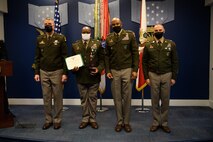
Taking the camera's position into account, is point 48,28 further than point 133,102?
No

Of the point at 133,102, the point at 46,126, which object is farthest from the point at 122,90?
the point at 133,102

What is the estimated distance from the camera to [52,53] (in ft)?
12.7

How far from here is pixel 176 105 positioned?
5.72m

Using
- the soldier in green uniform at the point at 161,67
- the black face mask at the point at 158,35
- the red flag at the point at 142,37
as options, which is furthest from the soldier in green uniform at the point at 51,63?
the red flag at the point at 142,37

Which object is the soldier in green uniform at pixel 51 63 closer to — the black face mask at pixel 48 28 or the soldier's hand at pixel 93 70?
the black face mask at pixel 48 28

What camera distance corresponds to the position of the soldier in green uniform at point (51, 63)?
12.7ft

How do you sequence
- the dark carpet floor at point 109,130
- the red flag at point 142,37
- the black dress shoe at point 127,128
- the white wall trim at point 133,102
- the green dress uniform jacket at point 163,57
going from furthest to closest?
the white wall trim at point 133,102 → the red flag at point 142,37 → the black dress shoe at point 127,128 → the green dress uniform jacket at point 163,57 → the dark carpet floor at point 109,130

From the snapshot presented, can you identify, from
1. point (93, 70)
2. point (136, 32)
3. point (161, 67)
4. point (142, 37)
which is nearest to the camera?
point (161, 67)

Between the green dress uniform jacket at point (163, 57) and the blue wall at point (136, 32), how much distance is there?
1.92 meters

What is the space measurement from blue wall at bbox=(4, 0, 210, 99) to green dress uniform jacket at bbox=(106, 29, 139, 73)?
6.23ft

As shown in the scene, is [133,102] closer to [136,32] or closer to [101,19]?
[136,32]

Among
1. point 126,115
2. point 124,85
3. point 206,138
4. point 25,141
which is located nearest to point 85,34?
point 124,85

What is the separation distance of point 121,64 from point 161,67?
0.55 m

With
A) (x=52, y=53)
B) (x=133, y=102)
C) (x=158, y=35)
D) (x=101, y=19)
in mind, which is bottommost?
(x=133, y=102)
